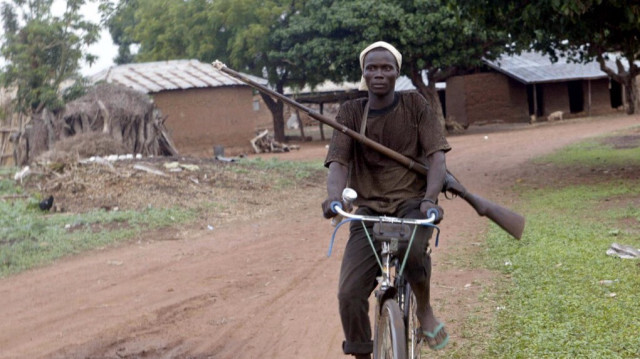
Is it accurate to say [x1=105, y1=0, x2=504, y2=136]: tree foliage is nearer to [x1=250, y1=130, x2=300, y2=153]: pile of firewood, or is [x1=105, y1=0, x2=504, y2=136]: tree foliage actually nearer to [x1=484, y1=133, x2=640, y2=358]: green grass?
[x1=250, y1=130, x2=300, y2=153]: pile of firewood

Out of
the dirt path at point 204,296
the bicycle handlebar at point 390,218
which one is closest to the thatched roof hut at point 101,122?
the dirt path at point 204,296

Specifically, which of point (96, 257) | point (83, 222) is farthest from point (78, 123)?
point (96, 257)

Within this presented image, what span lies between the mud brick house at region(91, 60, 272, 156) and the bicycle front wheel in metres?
24.7

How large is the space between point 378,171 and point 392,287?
652mm

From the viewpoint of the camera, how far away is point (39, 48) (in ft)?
64.0

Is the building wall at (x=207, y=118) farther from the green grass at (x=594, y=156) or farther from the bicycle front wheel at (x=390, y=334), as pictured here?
the bicycle front wheel at (x=390, y=334)

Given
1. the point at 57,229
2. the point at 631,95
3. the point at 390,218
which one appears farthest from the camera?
the point at 631,95

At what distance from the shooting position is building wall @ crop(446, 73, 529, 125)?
131 feet

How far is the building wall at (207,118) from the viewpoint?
28688 millimetres

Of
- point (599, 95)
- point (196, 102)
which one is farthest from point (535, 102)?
point (196, 102)

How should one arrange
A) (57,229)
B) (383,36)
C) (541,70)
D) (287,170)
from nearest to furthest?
(57,229) → (287,170) → (383,36) → (541,70)

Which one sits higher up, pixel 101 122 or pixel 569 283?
pixel 101 122

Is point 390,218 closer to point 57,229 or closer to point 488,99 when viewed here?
point 57,229

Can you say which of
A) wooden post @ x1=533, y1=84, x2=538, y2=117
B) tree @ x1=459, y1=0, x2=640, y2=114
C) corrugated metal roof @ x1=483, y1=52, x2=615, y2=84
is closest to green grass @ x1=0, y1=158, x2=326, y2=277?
tree @ x1=459, y1=0, x2=640, y2=114
